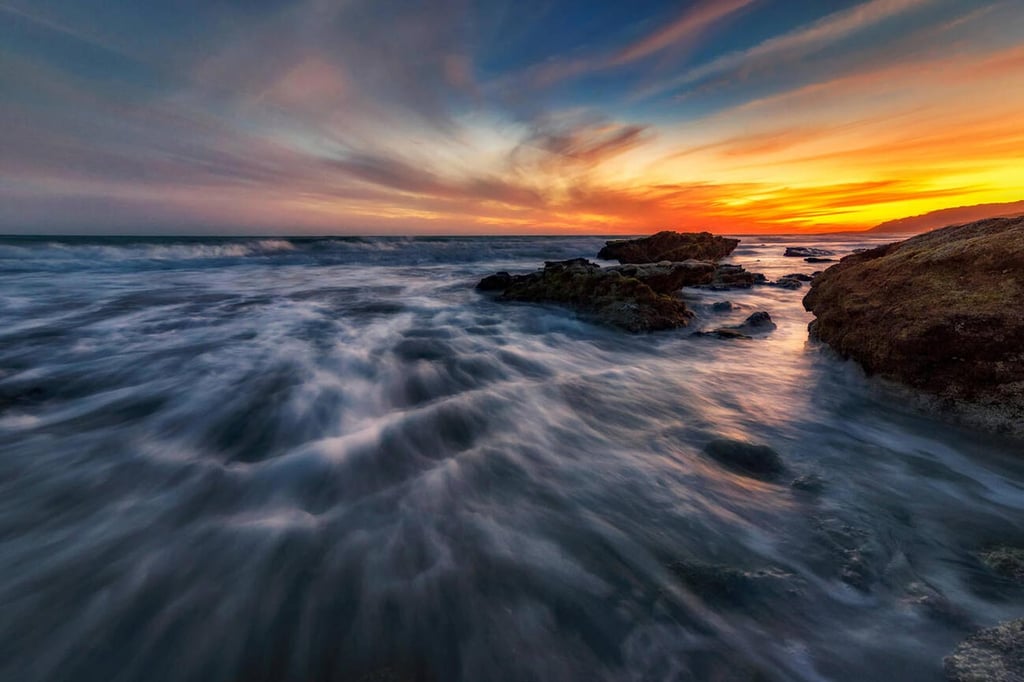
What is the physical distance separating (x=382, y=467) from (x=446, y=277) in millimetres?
15958

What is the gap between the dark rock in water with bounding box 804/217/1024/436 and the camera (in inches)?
137

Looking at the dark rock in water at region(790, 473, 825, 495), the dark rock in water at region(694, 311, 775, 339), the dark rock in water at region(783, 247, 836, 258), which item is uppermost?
the dark rock in water at region(783, 247, 836, 258)

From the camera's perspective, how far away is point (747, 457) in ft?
11.4

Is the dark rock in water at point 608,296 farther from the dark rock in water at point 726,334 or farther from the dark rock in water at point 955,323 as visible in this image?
the dark rock in water at point 955,323

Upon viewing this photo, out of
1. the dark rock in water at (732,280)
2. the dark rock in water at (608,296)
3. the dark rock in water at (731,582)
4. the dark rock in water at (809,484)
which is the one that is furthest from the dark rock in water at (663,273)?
the dark rock in water at (731,582)

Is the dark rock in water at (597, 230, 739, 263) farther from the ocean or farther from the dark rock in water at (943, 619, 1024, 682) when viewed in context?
the dark rock in water at (943, 619, 1024, 682)

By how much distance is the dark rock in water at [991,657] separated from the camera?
66.9 inches

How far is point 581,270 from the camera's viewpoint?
36.4 ft

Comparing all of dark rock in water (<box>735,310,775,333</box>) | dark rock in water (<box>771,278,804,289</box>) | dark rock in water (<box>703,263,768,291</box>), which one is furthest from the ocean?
dark rock in water (<box>771,278,804,289</box>)

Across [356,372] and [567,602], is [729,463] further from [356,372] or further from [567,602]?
[356,372]

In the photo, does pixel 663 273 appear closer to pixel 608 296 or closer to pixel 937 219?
pixel 608 296

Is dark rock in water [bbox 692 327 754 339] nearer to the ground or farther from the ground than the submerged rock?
nearer to the ground

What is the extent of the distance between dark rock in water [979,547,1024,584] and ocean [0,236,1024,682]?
10cm

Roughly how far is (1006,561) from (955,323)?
2393 mm
